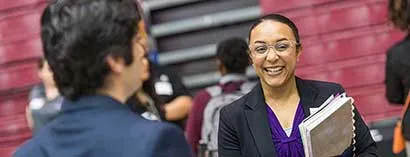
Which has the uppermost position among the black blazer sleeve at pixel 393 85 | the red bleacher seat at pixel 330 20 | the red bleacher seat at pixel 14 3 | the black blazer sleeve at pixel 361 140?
the black blazer sleeve at pixel 361 140

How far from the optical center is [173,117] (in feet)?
21.0

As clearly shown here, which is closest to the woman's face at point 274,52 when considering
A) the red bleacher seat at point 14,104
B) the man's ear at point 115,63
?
the man's ear at point 115,63

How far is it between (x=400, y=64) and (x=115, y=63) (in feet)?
12.0

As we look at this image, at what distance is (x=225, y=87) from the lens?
650 cm

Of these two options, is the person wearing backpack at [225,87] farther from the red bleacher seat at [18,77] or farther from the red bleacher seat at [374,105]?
the red bleacher seat at [18,77]

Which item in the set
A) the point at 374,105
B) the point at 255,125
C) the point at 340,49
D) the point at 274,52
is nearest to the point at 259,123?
the point at 255,125

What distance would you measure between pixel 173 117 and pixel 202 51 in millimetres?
3275

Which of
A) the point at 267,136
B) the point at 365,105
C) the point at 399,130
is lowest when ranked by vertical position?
the point at 365,105

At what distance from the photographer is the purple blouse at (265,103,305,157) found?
425cm

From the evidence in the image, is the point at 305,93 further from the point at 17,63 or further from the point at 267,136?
the point at 17,63

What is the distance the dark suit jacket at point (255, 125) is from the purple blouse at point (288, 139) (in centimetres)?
3

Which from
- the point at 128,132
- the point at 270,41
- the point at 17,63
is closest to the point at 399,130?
the point at 270,41

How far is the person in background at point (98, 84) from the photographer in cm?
252

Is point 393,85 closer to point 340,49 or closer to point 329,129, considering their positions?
point 329,129
